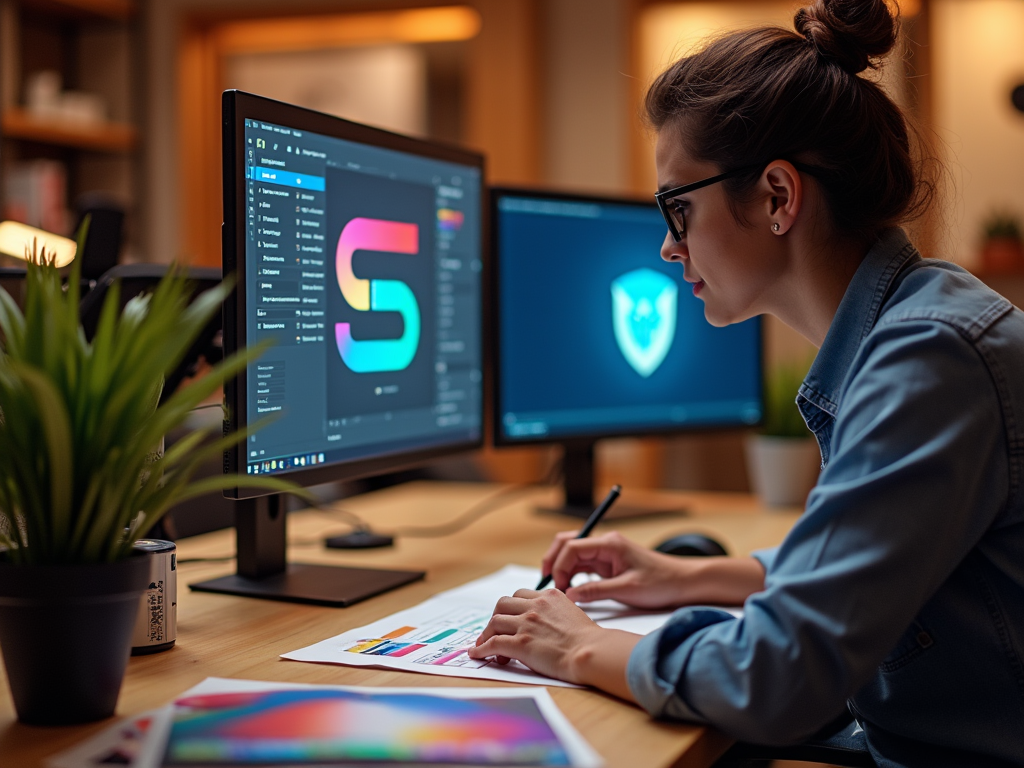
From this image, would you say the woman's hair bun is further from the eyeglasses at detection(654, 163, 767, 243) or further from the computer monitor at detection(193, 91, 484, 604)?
the computer monitor at detection(193, 91, 484, 604)

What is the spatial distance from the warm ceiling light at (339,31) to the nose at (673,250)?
9.55 feet

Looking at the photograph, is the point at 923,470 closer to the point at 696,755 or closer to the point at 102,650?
the point at 696,755

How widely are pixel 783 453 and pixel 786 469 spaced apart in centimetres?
3

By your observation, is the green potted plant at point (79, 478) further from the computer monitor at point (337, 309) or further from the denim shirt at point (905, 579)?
the denim shirt at point (905, 579)

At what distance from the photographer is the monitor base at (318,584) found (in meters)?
1.14

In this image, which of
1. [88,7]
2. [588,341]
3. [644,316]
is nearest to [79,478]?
[588,341]

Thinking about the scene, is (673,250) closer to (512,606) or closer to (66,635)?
(512,606)

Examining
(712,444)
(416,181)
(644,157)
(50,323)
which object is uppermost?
(644,157)

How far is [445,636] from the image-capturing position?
993 millimetres

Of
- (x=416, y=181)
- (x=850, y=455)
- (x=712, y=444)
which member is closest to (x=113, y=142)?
(x=712, y=444)

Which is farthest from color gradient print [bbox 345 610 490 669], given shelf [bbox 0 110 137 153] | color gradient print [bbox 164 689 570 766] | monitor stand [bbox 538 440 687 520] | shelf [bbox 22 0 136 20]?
shelf [bbox 22 0 136 20]

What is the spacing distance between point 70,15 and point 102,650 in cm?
366

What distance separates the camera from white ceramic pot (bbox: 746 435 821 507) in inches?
73.7

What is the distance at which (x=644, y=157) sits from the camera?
353 cm
